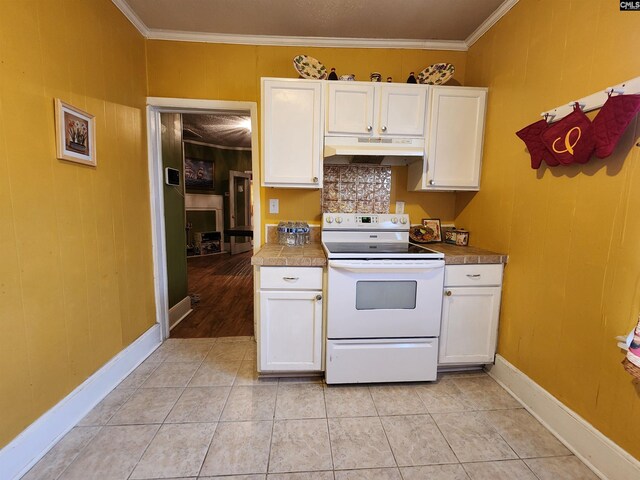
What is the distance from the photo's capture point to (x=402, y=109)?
2.00 metres

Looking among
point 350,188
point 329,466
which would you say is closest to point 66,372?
point 329,466

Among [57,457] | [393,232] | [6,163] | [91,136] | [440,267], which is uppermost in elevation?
[91,136]

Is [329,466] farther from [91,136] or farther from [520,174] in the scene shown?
[91,136]

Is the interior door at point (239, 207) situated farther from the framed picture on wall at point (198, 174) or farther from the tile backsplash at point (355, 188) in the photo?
the tile backsplash at point (355, 188)

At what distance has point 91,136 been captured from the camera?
1614 mm

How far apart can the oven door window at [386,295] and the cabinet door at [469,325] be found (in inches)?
9.9

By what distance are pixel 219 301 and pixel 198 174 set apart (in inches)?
152

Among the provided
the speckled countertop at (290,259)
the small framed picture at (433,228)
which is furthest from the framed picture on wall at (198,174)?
the small framed picture at (433,228)

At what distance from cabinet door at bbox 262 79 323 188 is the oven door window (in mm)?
822

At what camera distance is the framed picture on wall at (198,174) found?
6082mm

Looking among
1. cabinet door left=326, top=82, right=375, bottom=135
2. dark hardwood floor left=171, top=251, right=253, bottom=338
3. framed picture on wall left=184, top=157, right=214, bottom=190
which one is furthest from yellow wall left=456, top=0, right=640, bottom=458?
framed picture on wall left=184, top=157, right=214, bottom=190

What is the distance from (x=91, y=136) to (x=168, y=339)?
1714 mm

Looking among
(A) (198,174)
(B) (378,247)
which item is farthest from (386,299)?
(A) (198,174)

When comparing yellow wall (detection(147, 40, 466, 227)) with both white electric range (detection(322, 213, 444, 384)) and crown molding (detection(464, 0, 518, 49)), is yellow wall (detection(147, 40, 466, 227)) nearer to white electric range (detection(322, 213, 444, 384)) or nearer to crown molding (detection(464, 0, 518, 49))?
crown molding (detection(464, 0, 518, 49))
